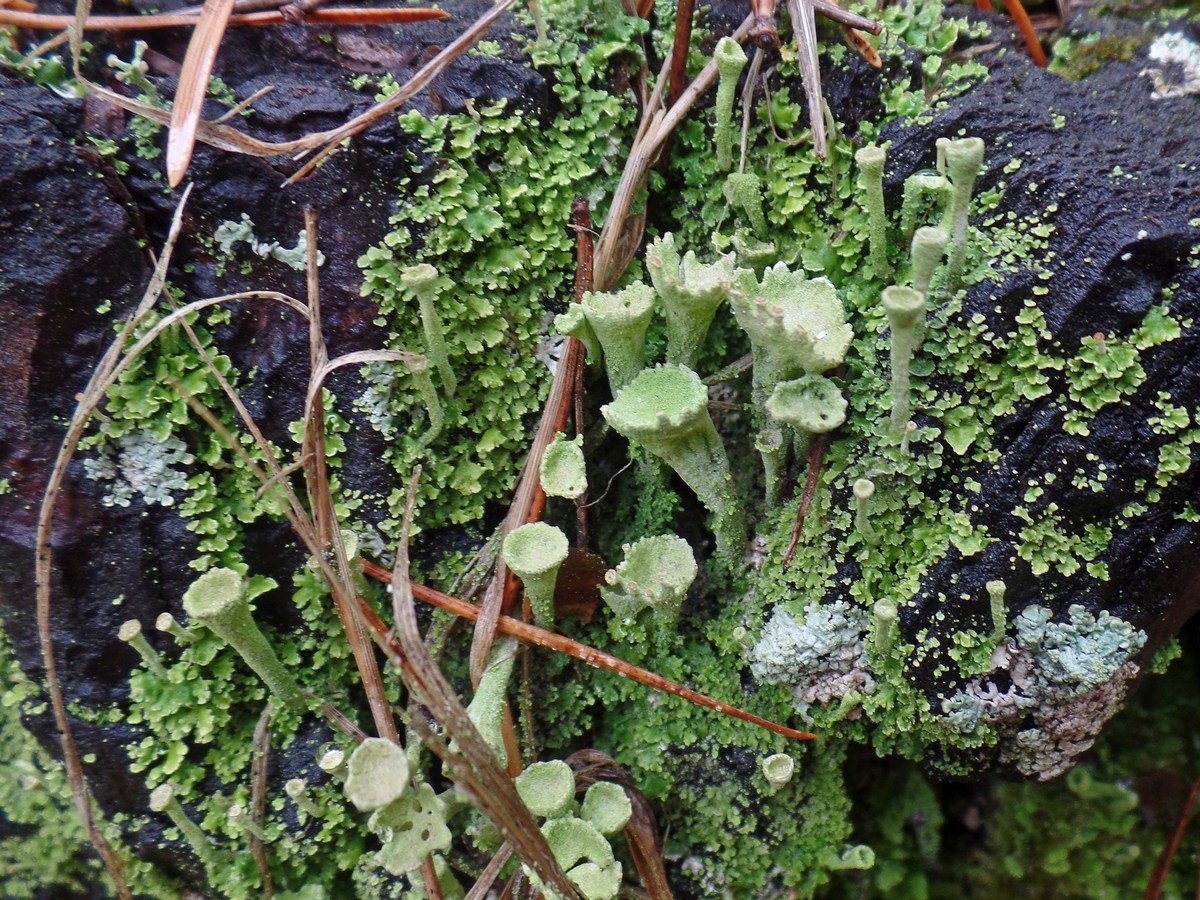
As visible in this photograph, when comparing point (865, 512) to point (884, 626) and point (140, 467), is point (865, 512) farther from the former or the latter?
point (140, 467)

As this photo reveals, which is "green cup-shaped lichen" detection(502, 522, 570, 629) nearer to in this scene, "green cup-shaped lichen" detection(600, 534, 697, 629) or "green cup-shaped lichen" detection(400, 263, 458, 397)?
"green cup-shaped lichen" detection(600, 534, 697, 629)

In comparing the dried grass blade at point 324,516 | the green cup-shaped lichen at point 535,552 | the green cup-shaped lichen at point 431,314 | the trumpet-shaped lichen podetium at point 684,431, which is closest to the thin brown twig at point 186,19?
the dried grass blade at point 324,516

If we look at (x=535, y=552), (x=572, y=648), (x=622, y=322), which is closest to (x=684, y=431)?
(x=622, y=322)

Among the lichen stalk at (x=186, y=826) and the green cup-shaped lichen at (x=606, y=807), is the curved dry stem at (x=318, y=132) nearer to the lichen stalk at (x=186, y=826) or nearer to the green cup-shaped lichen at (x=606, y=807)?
the lichen stalk at (x=186, y=826)

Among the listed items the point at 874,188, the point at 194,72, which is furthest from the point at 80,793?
the point at 874,188

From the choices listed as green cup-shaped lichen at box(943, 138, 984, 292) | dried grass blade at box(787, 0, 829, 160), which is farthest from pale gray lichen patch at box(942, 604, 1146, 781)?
dried grass blade at box(787, 0, 829, 160)

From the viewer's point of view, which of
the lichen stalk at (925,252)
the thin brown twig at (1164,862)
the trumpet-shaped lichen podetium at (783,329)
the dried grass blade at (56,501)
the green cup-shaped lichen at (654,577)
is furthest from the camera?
the thin brown twig at (1164,862)
